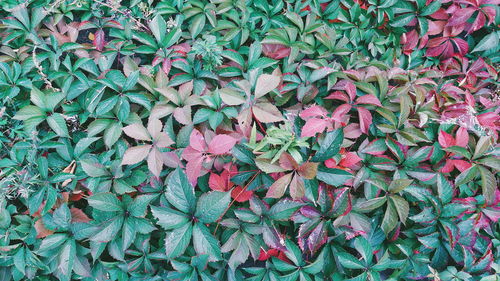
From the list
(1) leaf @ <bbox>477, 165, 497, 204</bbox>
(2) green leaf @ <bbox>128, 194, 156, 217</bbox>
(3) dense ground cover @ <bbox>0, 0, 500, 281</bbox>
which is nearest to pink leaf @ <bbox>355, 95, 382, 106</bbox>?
(3) dense ground cover @ <bbox>0, 0, 500, 281</bbox>

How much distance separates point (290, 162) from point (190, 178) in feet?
1.15

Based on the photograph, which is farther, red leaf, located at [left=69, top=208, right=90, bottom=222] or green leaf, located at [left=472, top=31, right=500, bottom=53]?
green leaf, located at [left=472, top=31, right=500, bottom=53]

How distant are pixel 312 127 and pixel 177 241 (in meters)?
0.60

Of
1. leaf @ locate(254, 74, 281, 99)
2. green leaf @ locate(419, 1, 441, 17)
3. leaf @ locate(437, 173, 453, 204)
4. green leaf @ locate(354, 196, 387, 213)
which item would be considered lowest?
green leaf @ locate(354, 196, 387, 213)

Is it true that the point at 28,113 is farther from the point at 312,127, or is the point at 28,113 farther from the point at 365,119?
the point at 365,119

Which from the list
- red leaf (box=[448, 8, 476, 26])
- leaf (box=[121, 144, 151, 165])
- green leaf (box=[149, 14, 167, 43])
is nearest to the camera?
leaf (box=[121, 144, 151, 165])

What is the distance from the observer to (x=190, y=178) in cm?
126

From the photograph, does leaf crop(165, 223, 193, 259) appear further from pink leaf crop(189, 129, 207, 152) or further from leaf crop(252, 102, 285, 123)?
leaf crop(252, 102, 285, 123)

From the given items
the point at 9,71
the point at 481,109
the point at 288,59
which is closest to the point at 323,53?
the point at 288,59

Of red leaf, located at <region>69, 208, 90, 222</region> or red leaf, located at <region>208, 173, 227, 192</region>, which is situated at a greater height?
red leaf, located at <region>208, 173, 227, 192</region>

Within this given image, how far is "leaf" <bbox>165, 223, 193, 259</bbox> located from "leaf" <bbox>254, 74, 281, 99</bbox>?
1.80ft

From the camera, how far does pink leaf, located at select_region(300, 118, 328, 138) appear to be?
1282 millimetres

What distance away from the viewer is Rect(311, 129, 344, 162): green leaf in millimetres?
1266

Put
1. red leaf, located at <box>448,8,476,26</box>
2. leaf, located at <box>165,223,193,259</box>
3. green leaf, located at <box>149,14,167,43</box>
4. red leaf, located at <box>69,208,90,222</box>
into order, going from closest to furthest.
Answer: leaf, located at <box>165,223,193,259</box>, red leaf, located at <box>69,208,90,222</box>, green leaf, located at <box>149,14,167,43</box>, red leaf, located at <box>448,8,476,26</box>
